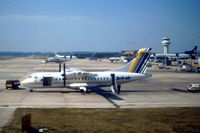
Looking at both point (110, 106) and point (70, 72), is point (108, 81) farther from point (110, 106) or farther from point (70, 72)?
point (110, 106)

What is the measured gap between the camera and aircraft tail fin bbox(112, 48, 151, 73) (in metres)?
35.9

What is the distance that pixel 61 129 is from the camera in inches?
667

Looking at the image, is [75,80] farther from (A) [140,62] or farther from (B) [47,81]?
(A) [140,62]

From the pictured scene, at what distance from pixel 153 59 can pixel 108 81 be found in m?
110

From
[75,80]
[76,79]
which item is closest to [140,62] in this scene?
[76,79]

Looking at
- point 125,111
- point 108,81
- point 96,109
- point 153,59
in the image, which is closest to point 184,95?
point 108,81

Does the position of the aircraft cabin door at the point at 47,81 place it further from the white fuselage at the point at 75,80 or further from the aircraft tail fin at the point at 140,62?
the aircraft tail fin at the point at 140,62

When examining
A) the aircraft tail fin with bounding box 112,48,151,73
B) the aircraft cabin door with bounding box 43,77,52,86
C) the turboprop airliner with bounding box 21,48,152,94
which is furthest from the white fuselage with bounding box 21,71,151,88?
the aircraft tail fin with bounding box 112,48,151,73

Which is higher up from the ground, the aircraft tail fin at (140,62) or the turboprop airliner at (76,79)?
the aircraft tail fin at (140,62)

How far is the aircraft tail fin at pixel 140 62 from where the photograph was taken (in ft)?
118

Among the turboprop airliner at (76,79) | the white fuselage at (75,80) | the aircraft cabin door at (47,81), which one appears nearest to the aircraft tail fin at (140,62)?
the turboprop airliner at (76,79)

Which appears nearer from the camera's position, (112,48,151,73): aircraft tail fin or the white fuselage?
the white fuselage

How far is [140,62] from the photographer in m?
36.1

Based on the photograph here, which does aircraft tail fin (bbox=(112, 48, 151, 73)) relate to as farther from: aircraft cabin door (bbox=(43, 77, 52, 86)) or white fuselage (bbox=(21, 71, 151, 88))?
aircraft cabin door (bbox=(43, 77, 52, 86))
